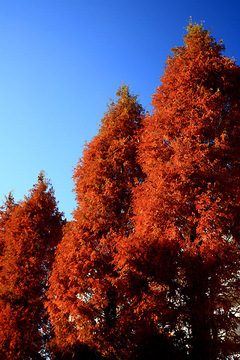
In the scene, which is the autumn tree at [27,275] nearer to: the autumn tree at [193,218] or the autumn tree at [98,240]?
the autumn tree at [98,240]

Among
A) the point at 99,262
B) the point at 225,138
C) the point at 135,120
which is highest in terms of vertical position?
the point at 135,120

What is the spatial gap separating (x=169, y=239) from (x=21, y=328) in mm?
13018

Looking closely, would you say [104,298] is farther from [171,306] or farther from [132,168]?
[132,168]

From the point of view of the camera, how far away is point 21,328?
17875 millimetres

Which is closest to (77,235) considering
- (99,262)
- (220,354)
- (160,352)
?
(99,262)

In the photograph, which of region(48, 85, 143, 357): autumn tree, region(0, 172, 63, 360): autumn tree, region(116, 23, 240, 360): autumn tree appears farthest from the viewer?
region(0, 172, 63, 360): autumn tree

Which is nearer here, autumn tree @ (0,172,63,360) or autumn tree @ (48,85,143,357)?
autumn tree @ (48,85,143,357)

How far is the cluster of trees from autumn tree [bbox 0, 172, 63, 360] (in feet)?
0.28

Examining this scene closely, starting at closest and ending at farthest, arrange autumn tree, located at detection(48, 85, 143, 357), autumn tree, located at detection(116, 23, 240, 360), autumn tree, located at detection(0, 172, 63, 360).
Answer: autumn tree, located at detection(116, 23, 240, 360) → autumn tree, located at detection(48, 85, 143, 357) → autumn tree, located at detection(0, 172, 63, 360)

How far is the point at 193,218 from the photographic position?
10516mm

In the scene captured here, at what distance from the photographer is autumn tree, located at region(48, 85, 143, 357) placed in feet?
40.7

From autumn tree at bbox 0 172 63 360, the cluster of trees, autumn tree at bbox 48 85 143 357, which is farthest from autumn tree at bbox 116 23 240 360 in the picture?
autumn tree at bbox 0 172 63 360

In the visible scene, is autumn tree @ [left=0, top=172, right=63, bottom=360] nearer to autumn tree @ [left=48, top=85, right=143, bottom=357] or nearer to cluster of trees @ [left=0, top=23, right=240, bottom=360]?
cluster of trees @ [left=0, top=23, right=240, bottom=360]

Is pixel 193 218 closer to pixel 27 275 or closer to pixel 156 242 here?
pixel 156 242
